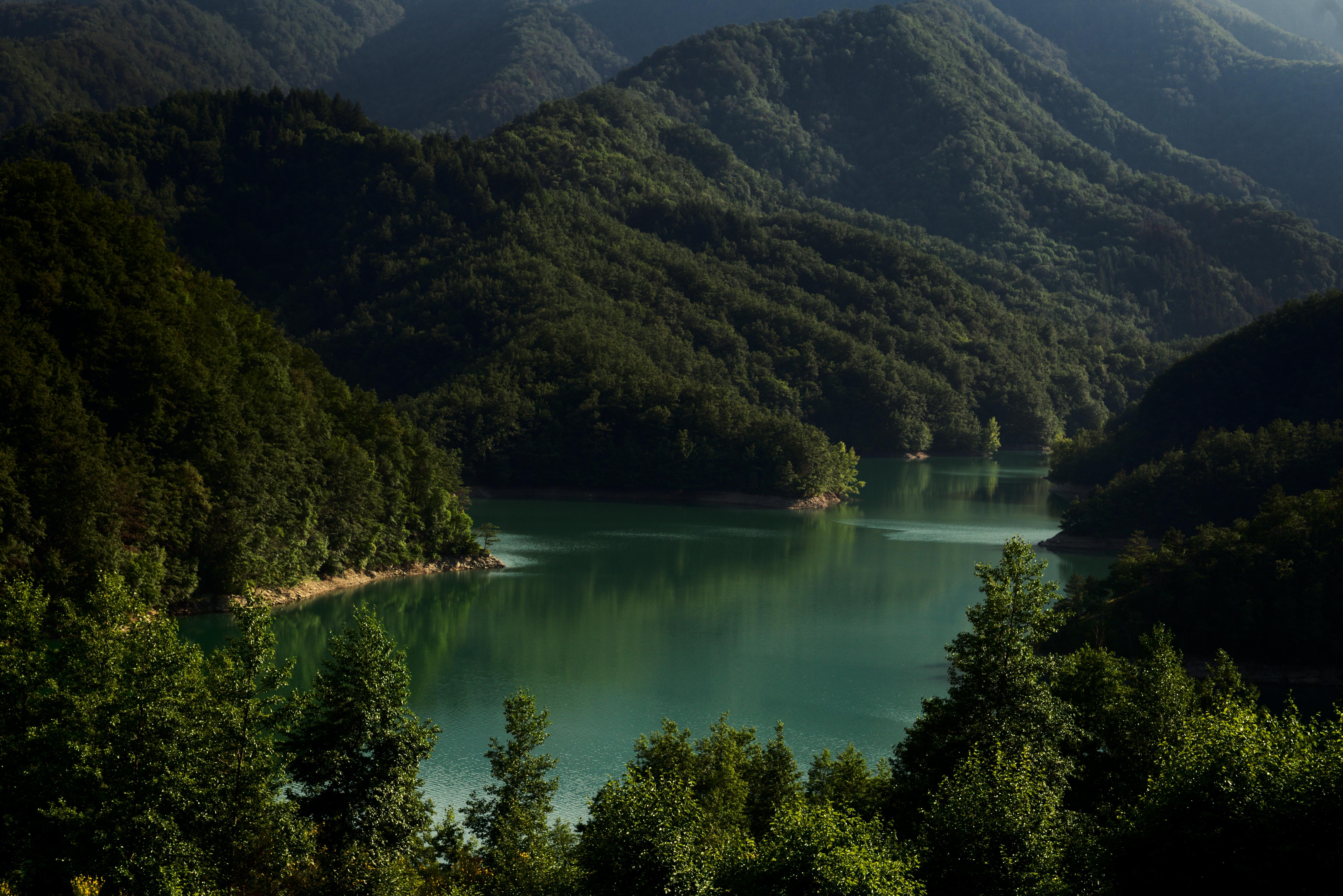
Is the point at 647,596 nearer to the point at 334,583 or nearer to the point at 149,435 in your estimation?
the point at 334,583

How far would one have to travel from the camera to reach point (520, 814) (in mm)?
25766

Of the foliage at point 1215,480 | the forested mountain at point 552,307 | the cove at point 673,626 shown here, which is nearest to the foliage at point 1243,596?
the cove at point 673,626

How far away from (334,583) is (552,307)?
3124 inches

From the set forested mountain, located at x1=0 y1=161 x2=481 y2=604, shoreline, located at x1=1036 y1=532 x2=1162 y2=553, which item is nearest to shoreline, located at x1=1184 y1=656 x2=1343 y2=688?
shoreline, located at x1=1036 y1=532 x2=1162 y2=553

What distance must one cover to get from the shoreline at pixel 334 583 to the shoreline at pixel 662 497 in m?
37.7

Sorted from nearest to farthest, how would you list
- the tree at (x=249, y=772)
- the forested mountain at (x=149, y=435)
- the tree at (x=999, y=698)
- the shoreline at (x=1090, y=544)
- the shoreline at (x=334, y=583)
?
the tree at (x=249, y=772) → the tree at (x=999, y=698) → the forested mountain at (x=149, y=435) → the shoreline at (x=334, y=583) → the shoreline at (x=1090, y=544)

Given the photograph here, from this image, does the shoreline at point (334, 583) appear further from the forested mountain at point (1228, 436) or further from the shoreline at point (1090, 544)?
the forested mountain at point (1228, 436)

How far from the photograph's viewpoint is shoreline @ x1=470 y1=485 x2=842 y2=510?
11206 centimetres

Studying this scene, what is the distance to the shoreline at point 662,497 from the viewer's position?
368ft

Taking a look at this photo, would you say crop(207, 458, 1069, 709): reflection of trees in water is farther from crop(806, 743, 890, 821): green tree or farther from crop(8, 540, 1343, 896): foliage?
crop(8, 540, 1343, 896): foliage

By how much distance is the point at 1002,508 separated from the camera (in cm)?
11062

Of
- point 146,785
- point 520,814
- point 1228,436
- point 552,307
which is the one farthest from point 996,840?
point 552,307

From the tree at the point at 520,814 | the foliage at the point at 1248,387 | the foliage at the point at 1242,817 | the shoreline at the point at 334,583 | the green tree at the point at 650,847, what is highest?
the foliage at the point at 1248,387

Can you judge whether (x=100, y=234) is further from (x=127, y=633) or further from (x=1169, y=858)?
(x=1169, y=858)
